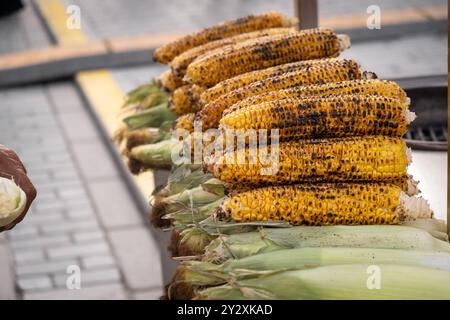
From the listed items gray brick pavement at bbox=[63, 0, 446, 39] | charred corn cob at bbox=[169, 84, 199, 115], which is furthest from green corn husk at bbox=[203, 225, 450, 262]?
gray brick pavement at bbox=[63, 0, 446, 39]

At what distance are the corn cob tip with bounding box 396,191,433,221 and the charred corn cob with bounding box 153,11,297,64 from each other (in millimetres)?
1247

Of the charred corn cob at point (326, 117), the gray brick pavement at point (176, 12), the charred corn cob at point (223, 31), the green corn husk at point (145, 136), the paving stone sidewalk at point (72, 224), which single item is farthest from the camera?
the gray brick pavement at point (176, 12)

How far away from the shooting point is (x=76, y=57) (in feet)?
23.8

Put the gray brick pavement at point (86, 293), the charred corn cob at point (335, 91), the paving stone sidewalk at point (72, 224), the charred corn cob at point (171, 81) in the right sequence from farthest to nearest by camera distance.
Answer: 1. the paving stone sidewalk at point (72, 224)
2. the gray brick pavement at point (86, 293)
3. the charred corn cob at point (171, 81)
4. the charred corn cob at point (335, 91)

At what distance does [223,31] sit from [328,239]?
131cm

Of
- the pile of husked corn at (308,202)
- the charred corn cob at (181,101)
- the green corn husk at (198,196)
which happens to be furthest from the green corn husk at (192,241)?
the charred corn cob at (181,101)

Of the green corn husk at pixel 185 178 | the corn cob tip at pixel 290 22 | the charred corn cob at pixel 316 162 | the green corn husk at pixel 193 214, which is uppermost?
the corn cob tip at pixel 290 22

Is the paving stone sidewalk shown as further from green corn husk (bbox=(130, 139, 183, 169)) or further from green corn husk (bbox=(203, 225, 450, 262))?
green corn husk (bbox=(203, 225, 450, 262))

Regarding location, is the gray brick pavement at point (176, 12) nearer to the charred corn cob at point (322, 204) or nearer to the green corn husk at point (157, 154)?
the green corn husk at point (157, 154)

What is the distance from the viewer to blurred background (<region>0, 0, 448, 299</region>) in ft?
12.7

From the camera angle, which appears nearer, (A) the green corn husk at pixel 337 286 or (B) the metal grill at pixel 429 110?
(A) the green corn husk at pixel 337 286

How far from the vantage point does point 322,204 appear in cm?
183

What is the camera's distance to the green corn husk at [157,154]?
2.52 metres

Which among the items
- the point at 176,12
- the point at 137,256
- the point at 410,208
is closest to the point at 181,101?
the point at 410,208
